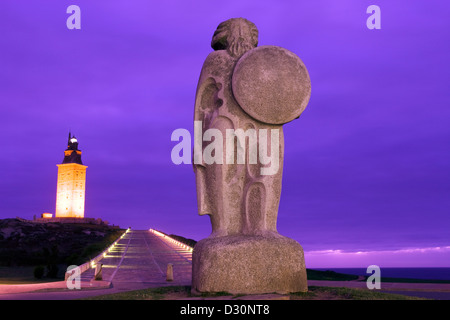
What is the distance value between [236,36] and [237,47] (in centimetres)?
21

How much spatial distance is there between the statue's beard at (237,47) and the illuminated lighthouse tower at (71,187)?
88.9 metres

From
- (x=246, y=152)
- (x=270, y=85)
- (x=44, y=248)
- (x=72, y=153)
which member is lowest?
(x=44, y=248)

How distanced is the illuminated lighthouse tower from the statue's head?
8870 cm

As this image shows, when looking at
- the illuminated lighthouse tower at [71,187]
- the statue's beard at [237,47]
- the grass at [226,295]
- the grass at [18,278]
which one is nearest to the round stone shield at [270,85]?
the statue's beard at [237,47]

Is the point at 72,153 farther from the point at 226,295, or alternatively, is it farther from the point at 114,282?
the point at 226,295

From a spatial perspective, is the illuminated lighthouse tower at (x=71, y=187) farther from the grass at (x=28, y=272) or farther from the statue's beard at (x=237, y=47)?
the statue's beard at (x=237, y=47)

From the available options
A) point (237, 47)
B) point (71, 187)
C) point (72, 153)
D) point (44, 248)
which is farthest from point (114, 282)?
point (72, 153)

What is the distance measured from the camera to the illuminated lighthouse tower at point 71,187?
92750mm

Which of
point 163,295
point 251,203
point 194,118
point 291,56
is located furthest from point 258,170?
point 163,295

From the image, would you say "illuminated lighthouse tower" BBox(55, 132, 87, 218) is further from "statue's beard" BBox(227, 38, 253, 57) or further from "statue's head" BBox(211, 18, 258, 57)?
"statue's beard" BBox(227, 38, 253, 57)

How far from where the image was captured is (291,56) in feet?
24.1

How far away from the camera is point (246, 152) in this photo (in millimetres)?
7500

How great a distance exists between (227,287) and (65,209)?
9218cm
